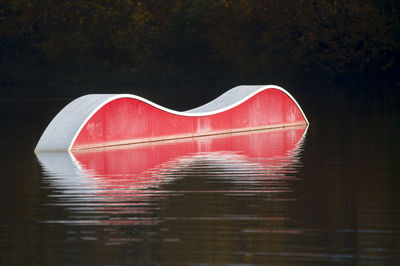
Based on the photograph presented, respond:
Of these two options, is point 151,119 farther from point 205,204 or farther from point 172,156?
point 205,204

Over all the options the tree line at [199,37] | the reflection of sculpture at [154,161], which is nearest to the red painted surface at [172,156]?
the reflection of sculpture at [154,161]

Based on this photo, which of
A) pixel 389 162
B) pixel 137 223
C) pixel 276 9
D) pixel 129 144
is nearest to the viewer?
pixel 137 223

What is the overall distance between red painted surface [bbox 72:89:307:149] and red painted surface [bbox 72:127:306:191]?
0.32m

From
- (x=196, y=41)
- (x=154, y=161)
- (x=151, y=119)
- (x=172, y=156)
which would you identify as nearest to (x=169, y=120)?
(x=151, y=119)

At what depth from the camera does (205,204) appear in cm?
1034

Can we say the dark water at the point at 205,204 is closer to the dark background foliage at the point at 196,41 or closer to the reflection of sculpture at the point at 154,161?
the reflection of sculpture at the point at 154,161

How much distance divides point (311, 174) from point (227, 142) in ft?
18.2

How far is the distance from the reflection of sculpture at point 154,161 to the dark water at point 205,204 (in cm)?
2

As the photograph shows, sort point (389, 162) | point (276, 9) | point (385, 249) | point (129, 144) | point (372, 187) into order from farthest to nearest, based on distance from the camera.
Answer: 1. point (276, 9)
2. point (129, 144)
3. point (389, 162)
4. point (372, 187)
5. point (385, 249)

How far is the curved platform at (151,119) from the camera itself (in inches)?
654

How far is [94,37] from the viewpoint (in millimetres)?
62750

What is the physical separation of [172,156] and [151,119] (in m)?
2.89

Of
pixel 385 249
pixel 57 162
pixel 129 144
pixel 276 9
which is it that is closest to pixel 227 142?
pixel 129 144

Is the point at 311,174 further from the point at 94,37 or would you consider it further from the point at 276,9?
the point at 94,37
